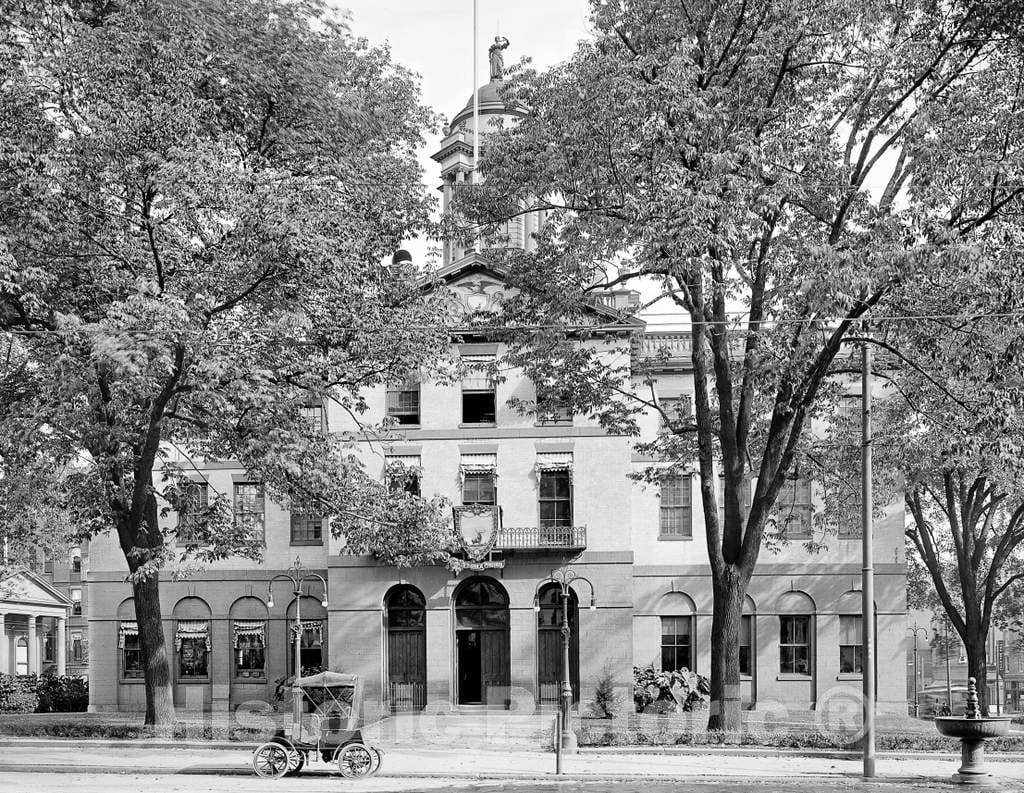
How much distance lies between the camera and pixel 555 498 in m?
37.1

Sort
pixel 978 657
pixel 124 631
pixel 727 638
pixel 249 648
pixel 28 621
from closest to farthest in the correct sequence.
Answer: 1. pixel 727 638
2. pixel 978 657
3. pixel 249 648
4. pixel 124 631
5. pixel 28 621

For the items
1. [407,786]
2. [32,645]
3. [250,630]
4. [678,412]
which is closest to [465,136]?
[250,630]

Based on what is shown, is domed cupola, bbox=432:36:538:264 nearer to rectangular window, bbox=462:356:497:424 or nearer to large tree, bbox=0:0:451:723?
rectangular window, bbox=462:356:497:424

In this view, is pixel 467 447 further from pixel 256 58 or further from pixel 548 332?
pixel 256 58

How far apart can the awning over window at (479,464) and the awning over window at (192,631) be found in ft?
34.8

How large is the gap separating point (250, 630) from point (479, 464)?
9904 mm

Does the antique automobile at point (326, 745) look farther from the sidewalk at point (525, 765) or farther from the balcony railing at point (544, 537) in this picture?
the balcony railing at point (544, 537)

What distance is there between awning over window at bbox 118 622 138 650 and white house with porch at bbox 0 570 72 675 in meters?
16.5

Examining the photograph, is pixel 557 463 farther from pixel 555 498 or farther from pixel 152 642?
pixel 152 642

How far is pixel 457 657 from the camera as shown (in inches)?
1457

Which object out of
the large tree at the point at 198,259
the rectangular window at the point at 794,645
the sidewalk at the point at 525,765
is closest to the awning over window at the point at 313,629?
the large tree at the point at 198,259

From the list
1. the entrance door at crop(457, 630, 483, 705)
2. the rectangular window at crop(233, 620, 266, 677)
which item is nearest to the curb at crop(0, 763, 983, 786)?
the entrance door at crop(457, 630, 483, 705)

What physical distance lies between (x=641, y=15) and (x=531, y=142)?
3.25 m

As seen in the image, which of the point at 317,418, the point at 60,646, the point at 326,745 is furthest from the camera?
the point at 60,646
